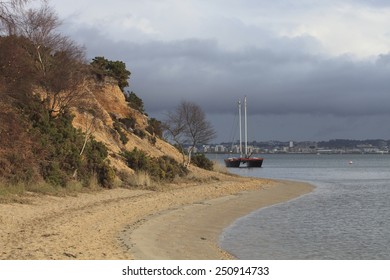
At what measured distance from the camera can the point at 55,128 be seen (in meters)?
30.2

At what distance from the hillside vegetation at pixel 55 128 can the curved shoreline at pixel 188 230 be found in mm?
6078

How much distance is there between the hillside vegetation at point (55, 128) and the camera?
24734 mm

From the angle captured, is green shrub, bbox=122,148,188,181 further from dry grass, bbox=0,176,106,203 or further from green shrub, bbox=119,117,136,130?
dry grass, bbox=0,176,106,203

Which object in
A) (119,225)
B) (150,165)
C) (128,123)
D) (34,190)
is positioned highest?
(128,123)

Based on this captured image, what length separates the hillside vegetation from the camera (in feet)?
81.1

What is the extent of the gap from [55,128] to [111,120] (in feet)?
43.1

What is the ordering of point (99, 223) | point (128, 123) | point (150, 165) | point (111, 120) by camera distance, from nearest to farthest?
point (99, 223) → point (150, 165) → point (111, 120) → point (128, 123)

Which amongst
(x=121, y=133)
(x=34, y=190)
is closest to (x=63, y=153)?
(x=34, y=190)

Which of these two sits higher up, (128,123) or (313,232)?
(128,123)

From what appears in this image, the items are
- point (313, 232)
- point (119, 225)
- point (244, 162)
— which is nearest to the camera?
point (119, 225)

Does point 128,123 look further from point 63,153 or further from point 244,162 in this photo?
point 244,162

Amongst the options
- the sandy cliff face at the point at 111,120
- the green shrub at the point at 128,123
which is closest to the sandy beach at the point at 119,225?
the sandy cliff face at the point at 111,120

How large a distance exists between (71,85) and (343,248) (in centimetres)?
1996
